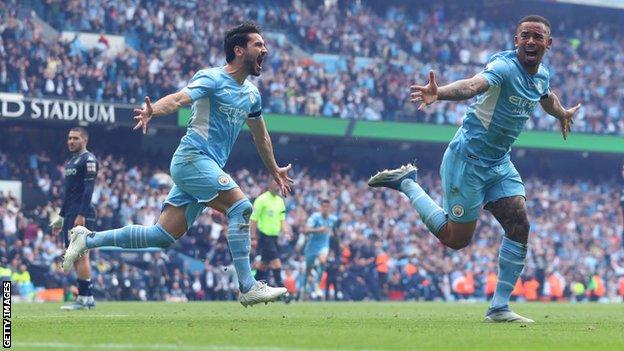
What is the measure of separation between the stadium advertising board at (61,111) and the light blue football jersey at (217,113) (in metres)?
21.4

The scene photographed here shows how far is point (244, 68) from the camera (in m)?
11.8

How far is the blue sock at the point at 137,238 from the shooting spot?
11.7m

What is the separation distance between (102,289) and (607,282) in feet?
56.1

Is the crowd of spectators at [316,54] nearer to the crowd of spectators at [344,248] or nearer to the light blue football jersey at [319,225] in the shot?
the crowd of spectators at [344,248]

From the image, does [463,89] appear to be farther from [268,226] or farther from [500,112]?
[268,226]

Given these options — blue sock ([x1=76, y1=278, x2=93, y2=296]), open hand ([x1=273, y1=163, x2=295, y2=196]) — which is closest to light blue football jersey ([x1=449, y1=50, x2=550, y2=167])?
open hand ([x1=273, y1=163, x2=295, y2=196])

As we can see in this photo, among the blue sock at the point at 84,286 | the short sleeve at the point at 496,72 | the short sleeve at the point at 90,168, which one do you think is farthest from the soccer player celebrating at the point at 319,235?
the short sleeve at the point at 496,72

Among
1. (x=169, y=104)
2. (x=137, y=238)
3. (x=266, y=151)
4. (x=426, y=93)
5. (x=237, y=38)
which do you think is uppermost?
(x=237, y=38)

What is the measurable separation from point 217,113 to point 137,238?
54.1 inches

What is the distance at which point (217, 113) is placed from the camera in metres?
11.6

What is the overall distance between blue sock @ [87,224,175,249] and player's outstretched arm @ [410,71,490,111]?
9.78ft

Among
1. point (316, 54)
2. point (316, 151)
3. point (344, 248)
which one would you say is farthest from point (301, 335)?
point (316, 54)

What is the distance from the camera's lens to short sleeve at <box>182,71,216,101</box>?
36.6 ft

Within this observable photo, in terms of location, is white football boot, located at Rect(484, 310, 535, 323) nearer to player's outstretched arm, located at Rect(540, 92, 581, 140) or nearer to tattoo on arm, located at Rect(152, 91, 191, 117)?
player's outstretched arm, located at Rect(540, 92, 581, 140)
